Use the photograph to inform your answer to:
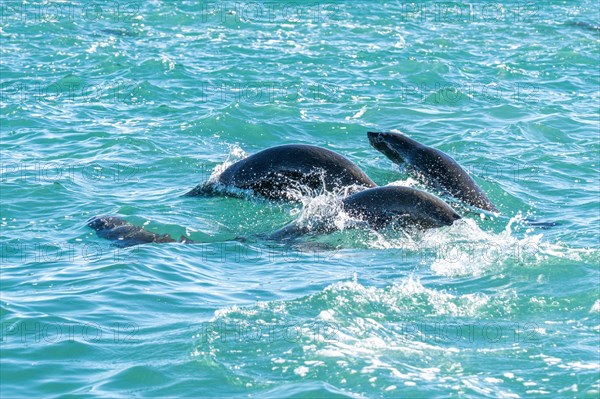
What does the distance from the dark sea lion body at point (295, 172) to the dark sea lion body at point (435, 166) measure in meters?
0.73

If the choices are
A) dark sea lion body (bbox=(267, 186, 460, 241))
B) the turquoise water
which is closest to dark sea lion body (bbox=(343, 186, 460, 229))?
dark sea lion body (bbox=(267, 186, 460, 241))

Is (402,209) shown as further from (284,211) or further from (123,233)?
(123,233)

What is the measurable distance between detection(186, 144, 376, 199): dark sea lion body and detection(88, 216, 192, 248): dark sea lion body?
4.95 ft

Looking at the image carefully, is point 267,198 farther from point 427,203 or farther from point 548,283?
point 548,283

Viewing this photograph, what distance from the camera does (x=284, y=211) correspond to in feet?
41.3

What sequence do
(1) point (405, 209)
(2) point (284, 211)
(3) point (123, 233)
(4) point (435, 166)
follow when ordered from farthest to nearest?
(4) point (435, 166) → (2) point (284, 211) → (3) point (123, 233) → (1) point (405, 209)

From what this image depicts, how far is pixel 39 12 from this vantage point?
82.2 ft

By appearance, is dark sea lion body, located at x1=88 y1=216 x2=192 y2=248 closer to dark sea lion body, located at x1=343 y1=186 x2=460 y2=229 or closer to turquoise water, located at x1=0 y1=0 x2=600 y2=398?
turquoise water, located at x1=0 y1=0 x2=600 y2=398

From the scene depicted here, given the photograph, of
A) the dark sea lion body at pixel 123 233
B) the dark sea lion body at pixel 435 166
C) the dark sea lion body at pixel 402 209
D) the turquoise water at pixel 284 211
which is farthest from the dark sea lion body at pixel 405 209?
the dark sea lion body at pixel 123 233

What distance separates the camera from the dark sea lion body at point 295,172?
1241cm

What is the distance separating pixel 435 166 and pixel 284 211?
1.97 meters

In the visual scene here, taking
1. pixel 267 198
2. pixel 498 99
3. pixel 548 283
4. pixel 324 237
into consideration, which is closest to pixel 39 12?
pixel 498 99

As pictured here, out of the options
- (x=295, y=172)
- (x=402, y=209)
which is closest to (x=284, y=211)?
(x=295, y=172)

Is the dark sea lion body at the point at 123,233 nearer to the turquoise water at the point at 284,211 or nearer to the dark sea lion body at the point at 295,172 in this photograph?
the turquoise water at the point at 284,211
